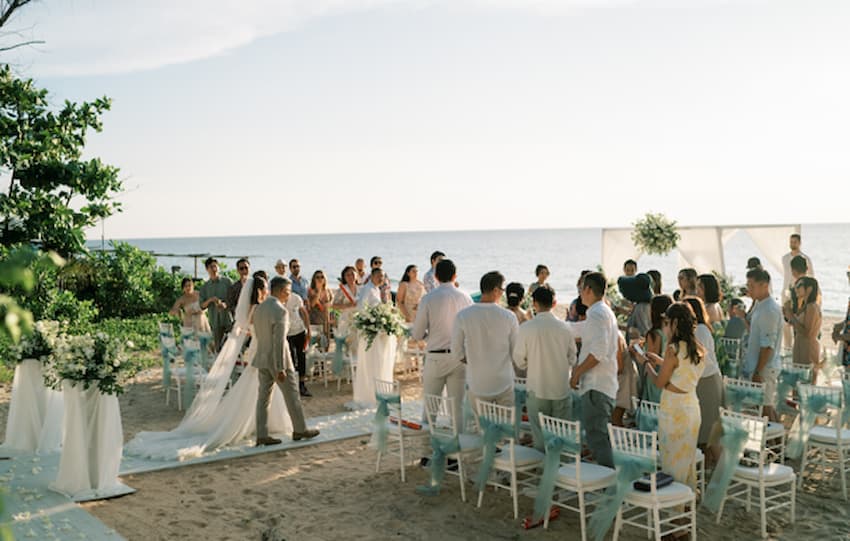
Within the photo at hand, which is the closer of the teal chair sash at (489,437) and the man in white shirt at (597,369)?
the man in white shirt at (597,369)

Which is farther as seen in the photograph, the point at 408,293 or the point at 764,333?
the point at 408,293

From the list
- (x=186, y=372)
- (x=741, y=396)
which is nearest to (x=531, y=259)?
(x=186, y=372)

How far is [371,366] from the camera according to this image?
35.3ft

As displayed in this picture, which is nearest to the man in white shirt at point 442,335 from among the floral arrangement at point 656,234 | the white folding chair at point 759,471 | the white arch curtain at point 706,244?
→ the white folding chair at point 759,471

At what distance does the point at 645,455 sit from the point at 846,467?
364 centimetres

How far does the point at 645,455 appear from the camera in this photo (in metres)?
5.15

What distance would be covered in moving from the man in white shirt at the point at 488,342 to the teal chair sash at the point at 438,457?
1.20 feet

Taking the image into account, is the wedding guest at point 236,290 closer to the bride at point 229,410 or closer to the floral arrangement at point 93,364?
the bride at point 229,410

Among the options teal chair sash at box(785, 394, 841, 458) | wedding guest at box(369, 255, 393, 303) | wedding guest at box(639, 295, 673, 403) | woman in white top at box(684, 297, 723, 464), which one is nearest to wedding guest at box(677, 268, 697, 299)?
woman in white top at box(684, 297, 723, 464)

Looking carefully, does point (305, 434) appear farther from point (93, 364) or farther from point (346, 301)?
point (346, 301)

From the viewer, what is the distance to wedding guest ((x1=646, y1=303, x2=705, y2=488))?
5.52m

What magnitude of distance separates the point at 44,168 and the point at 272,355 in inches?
440

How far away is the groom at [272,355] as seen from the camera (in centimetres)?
824

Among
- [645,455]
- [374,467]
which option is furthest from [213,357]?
[645,455]
